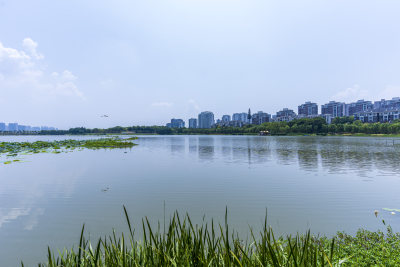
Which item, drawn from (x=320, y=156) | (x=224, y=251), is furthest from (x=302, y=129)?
(x=224, y=251)

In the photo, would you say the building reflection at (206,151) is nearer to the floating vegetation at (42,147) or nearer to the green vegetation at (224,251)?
the floating vegetation at (42,147)

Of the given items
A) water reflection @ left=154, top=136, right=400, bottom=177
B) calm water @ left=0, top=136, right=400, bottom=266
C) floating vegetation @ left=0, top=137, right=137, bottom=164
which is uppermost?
floating vegetation @ left=0, top=137, right=137, bottom=164

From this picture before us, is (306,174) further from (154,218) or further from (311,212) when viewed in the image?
(154,218)

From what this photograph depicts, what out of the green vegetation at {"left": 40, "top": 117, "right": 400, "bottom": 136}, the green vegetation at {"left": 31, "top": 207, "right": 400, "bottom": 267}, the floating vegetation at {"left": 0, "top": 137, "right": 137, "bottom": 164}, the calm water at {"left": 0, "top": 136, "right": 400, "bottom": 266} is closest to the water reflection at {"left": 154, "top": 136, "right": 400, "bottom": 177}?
the calm water at {"left": 0, "top": 136, "right": 400, "bottom": 266}

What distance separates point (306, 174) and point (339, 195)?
5.31m

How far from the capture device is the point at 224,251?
10.1 feet

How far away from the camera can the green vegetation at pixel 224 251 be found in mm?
2793

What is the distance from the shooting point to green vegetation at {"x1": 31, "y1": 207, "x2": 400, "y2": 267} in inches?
110

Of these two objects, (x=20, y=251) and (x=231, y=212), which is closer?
(x=20, y=251)

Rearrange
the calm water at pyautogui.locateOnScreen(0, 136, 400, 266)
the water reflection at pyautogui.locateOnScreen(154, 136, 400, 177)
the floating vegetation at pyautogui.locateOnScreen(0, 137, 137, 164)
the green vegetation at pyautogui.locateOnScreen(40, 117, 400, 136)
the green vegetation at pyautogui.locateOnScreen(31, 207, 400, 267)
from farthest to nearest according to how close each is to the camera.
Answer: the green vegetation at pyautogui.locateOnScreen(40, 117, 400, 136), the floating vegetation at pyautogui.locateOnScreen(0, 137, 137, 164), the water reflection at pyautogui.locateOnScreen(154, 136, 400, 177), the calm water at pyautogui.locateOnScreen(0, 136, 400, 266), the green vegetation at pyautogui.locateOnScreen(31, 207, 400, 267)

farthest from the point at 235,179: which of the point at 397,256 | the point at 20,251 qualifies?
the point at 20,251

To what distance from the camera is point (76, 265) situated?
3182 mm

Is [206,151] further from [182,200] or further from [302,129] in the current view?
[302,129]

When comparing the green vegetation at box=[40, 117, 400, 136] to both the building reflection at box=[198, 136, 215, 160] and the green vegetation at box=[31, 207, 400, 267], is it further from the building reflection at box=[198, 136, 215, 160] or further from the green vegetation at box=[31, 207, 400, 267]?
the green vegetation at box=[31, 207, 400, 267]
